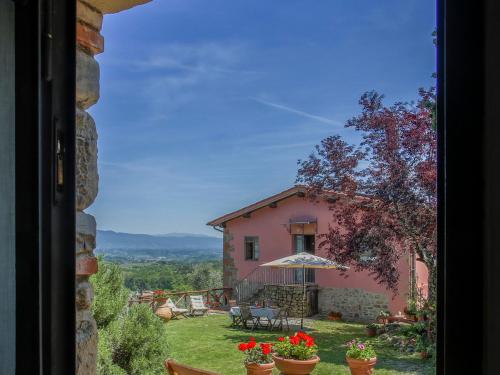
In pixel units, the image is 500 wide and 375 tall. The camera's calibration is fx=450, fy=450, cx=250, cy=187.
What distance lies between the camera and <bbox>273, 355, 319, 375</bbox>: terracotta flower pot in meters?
4.06

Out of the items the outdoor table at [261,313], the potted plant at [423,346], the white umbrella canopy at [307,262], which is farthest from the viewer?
the white umbrella canopy at [307,262]

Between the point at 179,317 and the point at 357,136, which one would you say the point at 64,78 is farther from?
the point at 179,317

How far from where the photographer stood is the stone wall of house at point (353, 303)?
26.6 ft

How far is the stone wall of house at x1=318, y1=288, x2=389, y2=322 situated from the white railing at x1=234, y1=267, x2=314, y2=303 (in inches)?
21.5

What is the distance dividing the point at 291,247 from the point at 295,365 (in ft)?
19.3

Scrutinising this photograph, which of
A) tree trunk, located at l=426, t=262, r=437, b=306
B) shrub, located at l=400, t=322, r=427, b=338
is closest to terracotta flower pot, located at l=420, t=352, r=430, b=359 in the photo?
shrub, located at l=400, t=322, r=427, b=338

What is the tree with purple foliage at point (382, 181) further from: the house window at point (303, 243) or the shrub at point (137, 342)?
the house window at point (303, 243)

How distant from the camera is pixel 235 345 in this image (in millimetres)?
6219

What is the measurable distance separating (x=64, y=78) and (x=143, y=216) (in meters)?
10.4

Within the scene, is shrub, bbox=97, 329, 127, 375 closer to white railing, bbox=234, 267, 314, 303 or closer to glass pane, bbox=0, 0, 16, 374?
glass pane, bbox=0, 0, 16, 374

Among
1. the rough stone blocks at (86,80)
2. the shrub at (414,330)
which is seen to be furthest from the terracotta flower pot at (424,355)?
the rough stone blocks at (86,80)

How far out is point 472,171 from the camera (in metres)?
0.45

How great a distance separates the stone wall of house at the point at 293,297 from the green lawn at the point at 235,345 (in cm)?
65

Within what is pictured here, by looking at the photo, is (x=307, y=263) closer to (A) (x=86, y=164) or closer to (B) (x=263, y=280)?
(B) (x=263, y=280)
